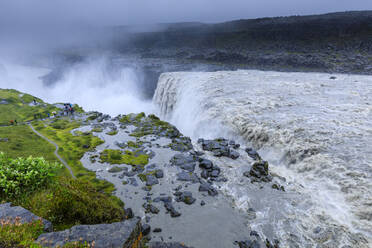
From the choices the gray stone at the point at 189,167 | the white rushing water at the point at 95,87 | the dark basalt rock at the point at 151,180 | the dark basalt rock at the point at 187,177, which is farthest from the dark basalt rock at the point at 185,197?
the white rushing water at the point at 95,87

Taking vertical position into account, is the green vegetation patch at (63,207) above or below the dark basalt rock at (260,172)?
above

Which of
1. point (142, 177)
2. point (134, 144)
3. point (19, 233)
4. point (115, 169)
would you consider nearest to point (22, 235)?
point (19, 233)

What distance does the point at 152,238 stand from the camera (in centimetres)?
1213

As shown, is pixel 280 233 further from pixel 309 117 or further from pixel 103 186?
pixel 309 117

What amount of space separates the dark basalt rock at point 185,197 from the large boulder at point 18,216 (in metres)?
9.68

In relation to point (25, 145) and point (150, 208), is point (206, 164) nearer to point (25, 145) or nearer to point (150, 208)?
point (150, 208)

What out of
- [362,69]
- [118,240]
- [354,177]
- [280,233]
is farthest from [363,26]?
[118,240]

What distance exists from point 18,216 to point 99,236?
10.1 feet

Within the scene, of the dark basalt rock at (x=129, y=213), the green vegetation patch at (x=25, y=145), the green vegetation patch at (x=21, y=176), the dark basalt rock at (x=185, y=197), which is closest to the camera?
the green vegetation patch at (x=21, y=176)

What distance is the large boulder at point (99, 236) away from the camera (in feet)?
20.2

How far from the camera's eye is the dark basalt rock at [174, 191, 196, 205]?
1538cm

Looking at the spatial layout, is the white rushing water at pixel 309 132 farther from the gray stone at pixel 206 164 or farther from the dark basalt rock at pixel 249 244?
the gray stone at pixel 206 164

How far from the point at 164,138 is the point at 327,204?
64.6ft

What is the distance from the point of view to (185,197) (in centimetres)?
1578
